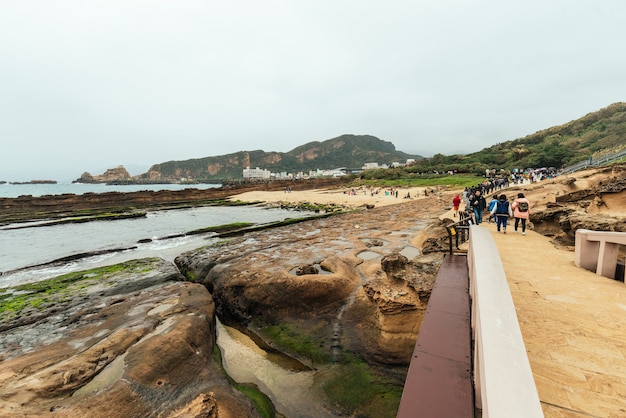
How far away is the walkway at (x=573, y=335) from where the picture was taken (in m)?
2.36

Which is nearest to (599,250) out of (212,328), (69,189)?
(212,328)

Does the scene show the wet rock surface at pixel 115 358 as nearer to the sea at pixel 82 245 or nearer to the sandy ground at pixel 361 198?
the sea at pixel 82 245

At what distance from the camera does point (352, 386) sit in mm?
5926

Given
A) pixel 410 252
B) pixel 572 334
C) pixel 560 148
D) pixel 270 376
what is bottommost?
pixel 270 376

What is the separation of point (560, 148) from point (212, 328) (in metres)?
83.6

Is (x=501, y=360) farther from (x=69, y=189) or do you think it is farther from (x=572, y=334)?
(x=69, y=189)

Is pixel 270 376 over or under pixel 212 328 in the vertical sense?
under

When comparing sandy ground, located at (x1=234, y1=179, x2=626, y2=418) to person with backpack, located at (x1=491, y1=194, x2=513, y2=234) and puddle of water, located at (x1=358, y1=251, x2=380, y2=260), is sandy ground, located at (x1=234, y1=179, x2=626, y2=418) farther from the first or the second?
puddle of water, located at (x1=358, y1=251, x2=380, y2=260)

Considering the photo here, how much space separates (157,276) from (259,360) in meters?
7.54

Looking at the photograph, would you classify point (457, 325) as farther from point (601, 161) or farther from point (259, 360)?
point (601, 161)

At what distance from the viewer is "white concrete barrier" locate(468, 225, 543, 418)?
160cm

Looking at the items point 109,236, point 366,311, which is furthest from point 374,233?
point 109,236

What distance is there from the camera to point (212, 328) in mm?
8023

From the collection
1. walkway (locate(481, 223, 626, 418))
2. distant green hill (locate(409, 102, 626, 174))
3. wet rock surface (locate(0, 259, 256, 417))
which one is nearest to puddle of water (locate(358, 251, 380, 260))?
walkway (locate(481, 223, 626, 418))
